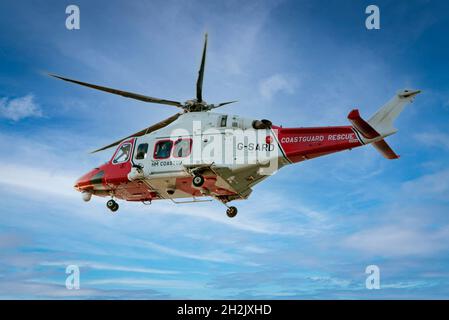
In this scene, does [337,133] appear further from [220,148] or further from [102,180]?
[102,180]

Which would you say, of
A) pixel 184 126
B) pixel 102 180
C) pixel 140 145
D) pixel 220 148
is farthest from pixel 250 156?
pixel 102 180

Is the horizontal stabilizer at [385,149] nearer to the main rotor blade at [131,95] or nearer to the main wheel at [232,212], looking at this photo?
the main wheel at [232,212]

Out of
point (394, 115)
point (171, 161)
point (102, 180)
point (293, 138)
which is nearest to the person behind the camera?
point (394, 115)

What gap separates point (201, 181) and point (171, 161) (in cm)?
204

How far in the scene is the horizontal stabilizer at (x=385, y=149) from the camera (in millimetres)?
23516

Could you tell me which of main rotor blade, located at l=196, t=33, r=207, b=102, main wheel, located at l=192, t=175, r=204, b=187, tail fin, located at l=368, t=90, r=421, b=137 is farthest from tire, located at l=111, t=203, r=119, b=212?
tail fin, located at l=368, t=90, r=421, b=137

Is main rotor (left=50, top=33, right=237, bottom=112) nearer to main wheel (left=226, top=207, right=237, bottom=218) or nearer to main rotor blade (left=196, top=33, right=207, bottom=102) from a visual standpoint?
main rotor blade (left=196, top=33, right=207, bottom=102)

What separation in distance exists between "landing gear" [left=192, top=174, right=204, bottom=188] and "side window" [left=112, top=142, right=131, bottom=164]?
4506 mm

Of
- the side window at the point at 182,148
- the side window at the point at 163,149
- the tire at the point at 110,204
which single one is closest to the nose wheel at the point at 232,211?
the side window at the point at 182,148

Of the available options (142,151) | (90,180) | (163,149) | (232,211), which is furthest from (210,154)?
(90,180)

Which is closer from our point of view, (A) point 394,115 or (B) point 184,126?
(A) point 394,115

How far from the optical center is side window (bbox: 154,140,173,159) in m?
26.1

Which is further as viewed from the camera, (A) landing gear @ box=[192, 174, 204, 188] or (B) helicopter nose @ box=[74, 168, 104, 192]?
(B) helicopter nose @ box=[74, 168, 104, 192]

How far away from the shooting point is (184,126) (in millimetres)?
26328
